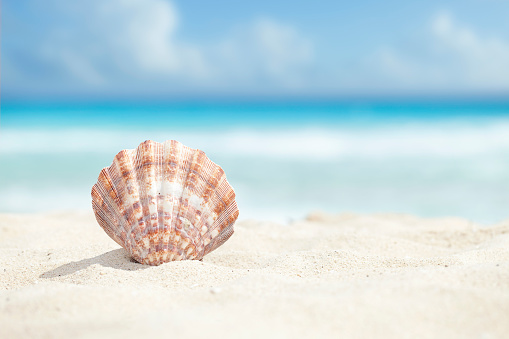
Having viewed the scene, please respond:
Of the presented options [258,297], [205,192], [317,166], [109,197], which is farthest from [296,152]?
[258,297]

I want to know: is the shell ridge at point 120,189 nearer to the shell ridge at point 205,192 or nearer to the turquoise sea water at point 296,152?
the shell ridge at point 205,192

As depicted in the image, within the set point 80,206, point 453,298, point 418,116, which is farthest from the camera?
point 418,116

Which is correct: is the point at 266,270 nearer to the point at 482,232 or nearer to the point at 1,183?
the point at 482,232

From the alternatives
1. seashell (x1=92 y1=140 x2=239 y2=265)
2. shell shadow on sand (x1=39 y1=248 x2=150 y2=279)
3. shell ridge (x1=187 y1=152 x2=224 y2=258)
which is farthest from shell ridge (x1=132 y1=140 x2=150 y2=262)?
shell ridge (x1=187 y1=152 x2=224 y2=258)

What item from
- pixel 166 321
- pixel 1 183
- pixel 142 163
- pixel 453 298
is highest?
pixel 1 183

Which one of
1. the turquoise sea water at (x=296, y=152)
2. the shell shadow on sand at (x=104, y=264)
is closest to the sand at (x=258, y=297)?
the shell shadow on sand at (x=104, y=264)

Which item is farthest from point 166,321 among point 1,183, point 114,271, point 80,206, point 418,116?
point 418,116

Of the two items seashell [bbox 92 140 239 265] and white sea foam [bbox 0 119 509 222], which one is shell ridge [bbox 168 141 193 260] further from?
white sea foam [bbox 0 119 509 222]
